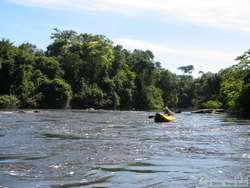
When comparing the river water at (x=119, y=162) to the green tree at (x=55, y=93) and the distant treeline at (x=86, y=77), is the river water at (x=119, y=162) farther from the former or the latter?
the green tree at (x=55, y=93)

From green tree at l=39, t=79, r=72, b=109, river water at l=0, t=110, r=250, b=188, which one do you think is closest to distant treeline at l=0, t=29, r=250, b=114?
green tree at l=39, t=79, r=72, b=109

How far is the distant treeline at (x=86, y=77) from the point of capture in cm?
8706

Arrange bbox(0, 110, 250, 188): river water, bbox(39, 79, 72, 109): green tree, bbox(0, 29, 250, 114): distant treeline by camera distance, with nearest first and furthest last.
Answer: bbox(0, 110, 250, 188): river water
bbox(0, 29, 250, 114): distant treeline
bbox(39, 79, 72, 109): green tree

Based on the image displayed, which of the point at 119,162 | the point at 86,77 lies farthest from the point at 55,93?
the point at 119,162

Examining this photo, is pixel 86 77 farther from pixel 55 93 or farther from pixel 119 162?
pixel 119 162

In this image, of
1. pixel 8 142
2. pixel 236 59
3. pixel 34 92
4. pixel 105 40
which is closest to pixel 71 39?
pixel 105 40

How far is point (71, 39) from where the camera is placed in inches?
4269

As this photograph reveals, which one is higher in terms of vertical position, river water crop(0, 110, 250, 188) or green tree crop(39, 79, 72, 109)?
green tree crop(39, 79, 72, 109)

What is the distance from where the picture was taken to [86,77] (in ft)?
346

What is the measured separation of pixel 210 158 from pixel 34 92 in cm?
7680

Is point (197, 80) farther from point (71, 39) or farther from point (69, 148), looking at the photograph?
point (69, 148)

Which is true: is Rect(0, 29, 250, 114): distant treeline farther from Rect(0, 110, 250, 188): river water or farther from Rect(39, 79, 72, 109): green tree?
Rect(0, 110, 250, 188): river water

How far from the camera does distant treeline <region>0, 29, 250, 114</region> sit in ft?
286

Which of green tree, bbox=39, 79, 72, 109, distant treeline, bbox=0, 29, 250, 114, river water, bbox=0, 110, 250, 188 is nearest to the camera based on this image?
river water, bbox=0, 110, 250, 188
